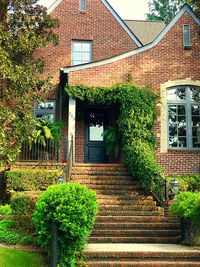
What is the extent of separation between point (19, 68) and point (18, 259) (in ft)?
23.7

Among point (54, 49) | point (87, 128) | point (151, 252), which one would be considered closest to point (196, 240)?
point (151, 252)

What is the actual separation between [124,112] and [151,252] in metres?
6.66

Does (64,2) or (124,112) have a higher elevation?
(64,2)

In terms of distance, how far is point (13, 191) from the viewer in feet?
33.6

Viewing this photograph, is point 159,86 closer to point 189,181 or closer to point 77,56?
point 189,181

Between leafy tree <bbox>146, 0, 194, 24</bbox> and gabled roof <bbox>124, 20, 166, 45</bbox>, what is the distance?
12016mm

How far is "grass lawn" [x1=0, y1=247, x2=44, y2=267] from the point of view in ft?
18.4

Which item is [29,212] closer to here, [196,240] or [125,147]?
[196,240]

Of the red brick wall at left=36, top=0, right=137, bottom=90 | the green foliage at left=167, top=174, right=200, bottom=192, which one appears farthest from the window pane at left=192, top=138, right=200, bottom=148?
the red brick wall at left=36, top=0, right=137, bottom=90

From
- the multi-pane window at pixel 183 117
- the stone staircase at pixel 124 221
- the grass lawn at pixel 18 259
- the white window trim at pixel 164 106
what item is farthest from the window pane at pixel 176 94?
the grass lawn at pixel 18 259

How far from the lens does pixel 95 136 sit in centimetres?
1423

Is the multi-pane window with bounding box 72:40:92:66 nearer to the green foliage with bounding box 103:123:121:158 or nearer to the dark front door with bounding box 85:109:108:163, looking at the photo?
the dark front door with bounding box 85:109:108:163

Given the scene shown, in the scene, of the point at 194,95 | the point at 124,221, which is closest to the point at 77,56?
the point at 194,95

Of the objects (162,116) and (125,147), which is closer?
(125,147)
